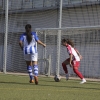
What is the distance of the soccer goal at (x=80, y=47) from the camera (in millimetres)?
19406

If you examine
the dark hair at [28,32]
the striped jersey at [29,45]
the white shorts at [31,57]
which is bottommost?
the white shorts at [31,57]

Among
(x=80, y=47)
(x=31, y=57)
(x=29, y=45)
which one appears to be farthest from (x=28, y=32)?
(x=80, y=47)

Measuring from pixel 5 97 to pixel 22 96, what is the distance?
437mm

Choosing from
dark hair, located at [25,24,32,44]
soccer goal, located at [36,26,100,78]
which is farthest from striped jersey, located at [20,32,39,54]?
soccer goal, located at [36,26,100,78]

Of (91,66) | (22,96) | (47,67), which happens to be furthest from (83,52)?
(22,96)

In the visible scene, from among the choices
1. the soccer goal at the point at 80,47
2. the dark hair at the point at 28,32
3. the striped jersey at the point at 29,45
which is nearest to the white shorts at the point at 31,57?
the striped jersey at the point at 29,45

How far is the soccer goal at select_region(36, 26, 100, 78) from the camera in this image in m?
19.4

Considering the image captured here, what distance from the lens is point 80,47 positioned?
67.9 ft

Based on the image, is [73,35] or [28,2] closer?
[73,35]

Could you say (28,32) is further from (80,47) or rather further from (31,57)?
(80,47)

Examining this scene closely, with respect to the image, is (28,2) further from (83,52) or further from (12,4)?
(83,52)

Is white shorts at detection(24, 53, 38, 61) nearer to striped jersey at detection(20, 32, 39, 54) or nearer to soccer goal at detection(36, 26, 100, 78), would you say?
striped jersey at detection(20, 32, 39, 54)

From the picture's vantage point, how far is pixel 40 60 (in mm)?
19250

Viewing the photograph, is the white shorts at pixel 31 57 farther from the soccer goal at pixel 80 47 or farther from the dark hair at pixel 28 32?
the soccer goal at pixel 80 47
